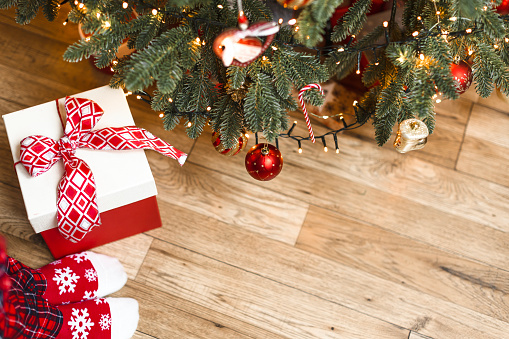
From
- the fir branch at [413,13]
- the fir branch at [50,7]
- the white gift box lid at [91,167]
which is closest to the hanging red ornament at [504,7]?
the fir branch at [413,13]

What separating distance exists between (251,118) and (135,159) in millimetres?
259

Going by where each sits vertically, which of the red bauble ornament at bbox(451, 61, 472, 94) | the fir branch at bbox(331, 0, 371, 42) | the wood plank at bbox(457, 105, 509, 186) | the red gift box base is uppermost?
the fir branch at bbox(331, 0, 371, 42)

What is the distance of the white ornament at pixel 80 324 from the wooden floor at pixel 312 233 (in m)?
0.12

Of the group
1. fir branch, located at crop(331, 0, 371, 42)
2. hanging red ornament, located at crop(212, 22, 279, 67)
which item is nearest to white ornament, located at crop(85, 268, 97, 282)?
hanging red ornament, located at crop(212, 22, 279, 67)

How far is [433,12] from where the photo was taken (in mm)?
806

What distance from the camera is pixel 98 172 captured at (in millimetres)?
854

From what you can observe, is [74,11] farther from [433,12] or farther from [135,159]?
[433,12]

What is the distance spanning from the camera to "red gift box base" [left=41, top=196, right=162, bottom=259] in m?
0.93

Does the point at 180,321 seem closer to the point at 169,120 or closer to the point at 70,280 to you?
the point at 70,280

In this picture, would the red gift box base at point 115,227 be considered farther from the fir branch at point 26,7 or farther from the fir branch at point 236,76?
the fir branch at point 26,7

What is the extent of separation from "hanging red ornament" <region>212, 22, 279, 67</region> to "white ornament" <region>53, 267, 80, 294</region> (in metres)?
0.64

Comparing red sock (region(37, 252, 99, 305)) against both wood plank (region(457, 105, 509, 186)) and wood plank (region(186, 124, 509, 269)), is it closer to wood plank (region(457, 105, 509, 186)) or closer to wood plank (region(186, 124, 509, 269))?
wood plank (region(186, 124, 509, 269))

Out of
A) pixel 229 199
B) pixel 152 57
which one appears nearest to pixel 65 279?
pixel 229 199

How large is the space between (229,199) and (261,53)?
20.1 inches
